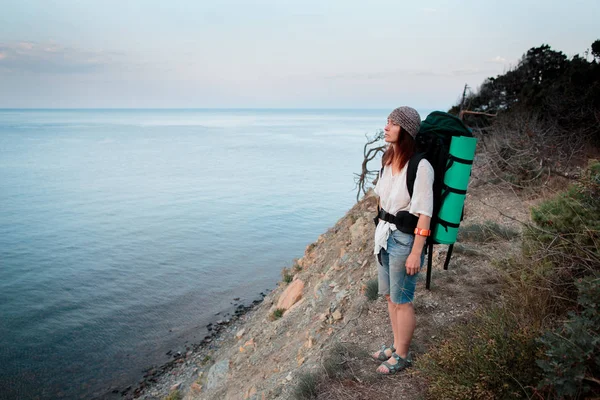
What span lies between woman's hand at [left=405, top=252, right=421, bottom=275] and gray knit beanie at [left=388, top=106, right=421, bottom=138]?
3.27 feet

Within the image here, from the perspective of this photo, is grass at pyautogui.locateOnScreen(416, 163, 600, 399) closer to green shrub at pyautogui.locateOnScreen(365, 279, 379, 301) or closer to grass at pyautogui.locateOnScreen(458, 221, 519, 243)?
green shrub at pyautogui.locateOnScreen(365, 279, 379, 301)

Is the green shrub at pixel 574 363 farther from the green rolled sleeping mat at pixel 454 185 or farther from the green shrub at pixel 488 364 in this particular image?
the green rolled sleeping mat at pixel 454 185

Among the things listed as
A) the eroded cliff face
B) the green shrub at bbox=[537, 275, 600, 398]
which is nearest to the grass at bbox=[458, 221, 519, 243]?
the eroded cliff face

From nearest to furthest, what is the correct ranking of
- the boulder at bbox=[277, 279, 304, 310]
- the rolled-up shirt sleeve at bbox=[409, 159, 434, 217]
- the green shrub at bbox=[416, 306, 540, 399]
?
the green shrub at bbox=[416, 306, 540, 399] → the rolled-up shirt sleeve at bbox=[409, 159, 434, 217] → the boulder at bbox=[277, 279, 304, 310]

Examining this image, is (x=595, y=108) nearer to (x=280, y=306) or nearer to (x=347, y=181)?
(x=280, y=306)

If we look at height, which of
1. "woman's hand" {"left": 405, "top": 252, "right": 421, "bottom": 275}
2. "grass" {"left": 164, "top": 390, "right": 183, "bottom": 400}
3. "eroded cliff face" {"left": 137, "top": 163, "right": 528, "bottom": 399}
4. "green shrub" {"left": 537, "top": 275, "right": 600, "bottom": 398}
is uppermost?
"woman's hand" {"left": 405, "top": 252, "right": 421, "bottom": 275}

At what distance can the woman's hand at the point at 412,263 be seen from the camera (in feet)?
10.9

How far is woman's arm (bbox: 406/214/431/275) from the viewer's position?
3.26 meters

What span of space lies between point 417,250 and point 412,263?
12 cm

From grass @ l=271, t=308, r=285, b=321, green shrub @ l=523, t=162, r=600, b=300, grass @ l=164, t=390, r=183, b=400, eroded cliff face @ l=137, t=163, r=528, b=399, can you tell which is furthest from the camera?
grass @ l=271, t=308, r=285, b=321

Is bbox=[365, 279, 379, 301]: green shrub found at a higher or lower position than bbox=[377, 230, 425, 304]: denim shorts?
lower

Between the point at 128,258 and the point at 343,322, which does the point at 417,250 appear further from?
the point at 128,258

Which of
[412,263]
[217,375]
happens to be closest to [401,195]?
[412,263]

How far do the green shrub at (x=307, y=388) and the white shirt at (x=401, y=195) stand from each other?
1658mm
